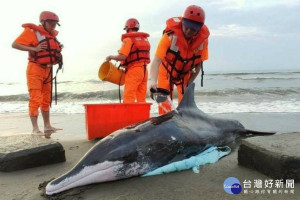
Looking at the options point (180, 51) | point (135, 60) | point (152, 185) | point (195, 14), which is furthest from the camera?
point (135, 60)

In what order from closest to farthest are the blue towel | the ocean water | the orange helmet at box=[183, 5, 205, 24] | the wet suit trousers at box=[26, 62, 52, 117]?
the blue towel, the orange helmet at box=[183, 5, 205, 24], the wet suit trousers at box=[26, 62, 52, 117], the ocean water

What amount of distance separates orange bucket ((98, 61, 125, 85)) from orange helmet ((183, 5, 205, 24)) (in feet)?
9.33

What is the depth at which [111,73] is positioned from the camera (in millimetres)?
7539

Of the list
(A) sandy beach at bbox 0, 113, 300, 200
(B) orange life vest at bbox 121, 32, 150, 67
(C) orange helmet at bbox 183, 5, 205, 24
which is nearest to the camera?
(A) sandy beach at bbox 0, 113, 300, 200

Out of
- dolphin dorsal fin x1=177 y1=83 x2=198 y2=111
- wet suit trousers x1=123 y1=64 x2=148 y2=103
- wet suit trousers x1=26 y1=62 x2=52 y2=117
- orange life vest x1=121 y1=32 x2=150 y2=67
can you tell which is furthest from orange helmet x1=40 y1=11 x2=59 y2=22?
dolphin dorsal fin x1=177 y1=83 x2=198 y2=111

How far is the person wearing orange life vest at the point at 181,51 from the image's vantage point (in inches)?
202

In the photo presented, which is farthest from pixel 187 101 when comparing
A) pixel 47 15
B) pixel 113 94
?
pixel 113 94

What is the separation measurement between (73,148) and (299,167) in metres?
3.49

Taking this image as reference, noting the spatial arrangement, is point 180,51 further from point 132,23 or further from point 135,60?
point 132,23

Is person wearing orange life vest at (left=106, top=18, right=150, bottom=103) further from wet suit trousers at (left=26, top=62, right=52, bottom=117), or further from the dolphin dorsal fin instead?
the dolphin dorsal fin

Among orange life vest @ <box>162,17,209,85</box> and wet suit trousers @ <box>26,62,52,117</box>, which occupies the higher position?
orange life vest @ <box>162,17,209,85</box>

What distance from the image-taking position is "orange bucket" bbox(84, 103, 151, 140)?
552cm

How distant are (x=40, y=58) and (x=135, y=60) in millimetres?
2160

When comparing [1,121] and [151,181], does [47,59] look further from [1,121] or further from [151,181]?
[151,181]
